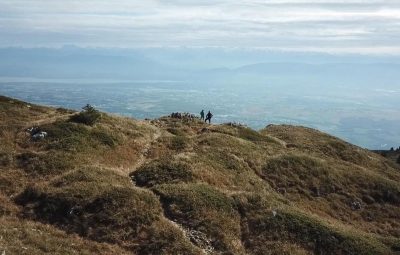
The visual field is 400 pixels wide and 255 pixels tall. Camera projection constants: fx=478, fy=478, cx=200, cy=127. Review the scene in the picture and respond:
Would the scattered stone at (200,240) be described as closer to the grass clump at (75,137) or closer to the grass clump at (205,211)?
the grass clump at (205,211)

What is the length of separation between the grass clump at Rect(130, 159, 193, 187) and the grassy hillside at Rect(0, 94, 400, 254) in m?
0.10

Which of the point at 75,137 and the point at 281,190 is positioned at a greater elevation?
the point at 75,137

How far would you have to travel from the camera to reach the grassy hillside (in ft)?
104

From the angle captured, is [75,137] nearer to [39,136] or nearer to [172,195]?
[39,136]

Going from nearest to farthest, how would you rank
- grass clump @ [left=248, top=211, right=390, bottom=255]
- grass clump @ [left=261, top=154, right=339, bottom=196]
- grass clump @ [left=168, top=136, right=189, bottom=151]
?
1. grass clump @ [left=248, top=211, right=390, bottom=255]
2. grass clump @ [left=261, top=154, right=339, bottom=196]
3. grass clump @ [left=168, top=136, right=189, bottom=151]

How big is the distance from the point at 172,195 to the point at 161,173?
192 inches

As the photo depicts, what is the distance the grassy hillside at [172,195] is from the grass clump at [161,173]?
10 cm

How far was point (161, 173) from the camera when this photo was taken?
4209 cm

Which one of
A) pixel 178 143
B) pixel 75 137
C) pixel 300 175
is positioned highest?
pixel 75 137

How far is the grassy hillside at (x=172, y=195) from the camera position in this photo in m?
31.7

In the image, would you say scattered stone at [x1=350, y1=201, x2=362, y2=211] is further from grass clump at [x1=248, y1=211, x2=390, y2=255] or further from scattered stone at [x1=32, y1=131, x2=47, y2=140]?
scattered stone at [x1=32, y1=131, x2=47, y2=140]

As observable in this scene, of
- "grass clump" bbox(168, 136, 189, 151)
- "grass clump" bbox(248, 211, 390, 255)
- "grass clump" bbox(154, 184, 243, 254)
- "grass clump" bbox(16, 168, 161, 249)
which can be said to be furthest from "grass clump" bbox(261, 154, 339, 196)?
"grass clump" bbox(16, 168, 161, 249)

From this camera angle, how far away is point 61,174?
1517 inches

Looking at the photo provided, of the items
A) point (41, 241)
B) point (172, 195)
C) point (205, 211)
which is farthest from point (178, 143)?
point (41, 241)
